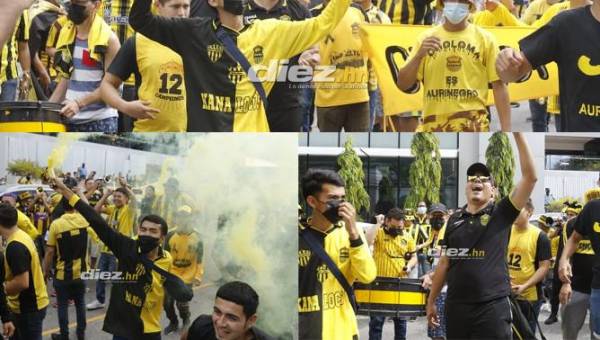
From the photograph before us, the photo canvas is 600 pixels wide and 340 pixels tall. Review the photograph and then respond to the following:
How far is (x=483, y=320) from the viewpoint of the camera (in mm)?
6234

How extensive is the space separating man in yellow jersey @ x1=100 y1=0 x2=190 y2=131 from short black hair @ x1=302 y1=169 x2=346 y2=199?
0.87 m

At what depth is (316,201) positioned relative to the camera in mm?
6395

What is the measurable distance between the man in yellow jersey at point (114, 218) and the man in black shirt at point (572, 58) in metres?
2.39

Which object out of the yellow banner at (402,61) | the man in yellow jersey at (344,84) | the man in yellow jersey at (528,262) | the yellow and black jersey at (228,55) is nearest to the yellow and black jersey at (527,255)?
the man in yellow jersey at (528,262)

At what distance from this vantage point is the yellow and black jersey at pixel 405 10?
711cm

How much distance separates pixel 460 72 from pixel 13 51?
10.2ft

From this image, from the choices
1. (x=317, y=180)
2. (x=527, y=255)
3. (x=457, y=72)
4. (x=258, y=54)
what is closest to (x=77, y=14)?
(x=258, y=54)

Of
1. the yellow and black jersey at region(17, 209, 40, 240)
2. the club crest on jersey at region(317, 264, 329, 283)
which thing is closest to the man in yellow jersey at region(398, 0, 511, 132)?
the club crest on jersey at region(317, 264, 329, 283)

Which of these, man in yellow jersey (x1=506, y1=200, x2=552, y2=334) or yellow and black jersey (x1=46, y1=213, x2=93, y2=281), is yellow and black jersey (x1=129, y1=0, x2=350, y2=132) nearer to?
yellow and black jersey (x1=46, y1=213, x2=93, y2=281)

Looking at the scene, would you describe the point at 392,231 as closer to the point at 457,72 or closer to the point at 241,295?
the point at 241,295

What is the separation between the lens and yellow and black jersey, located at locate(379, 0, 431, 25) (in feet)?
23.3

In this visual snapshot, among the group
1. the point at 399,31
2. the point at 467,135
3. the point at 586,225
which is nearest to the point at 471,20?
the point at 399,31

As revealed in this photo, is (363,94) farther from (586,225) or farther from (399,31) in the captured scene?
(586,225)

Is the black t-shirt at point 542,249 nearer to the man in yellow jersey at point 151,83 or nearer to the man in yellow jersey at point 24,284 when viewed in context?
the man in yellow jersey at point 151,83
